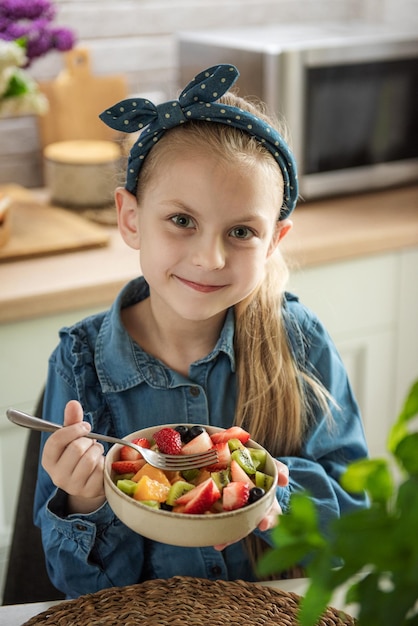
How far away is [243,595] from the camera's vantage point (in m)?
0.93

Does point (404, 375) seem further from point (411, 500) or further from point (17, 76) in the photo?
point (411, 500)

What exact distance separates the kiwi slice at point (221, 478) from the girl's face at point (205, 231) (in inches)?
10.0

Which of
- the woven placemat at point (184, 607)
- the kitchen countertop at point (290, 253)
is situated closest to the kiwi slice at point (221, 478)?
the woven placemat at point (184, 607)

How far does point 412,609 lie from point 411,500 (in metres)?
0.08

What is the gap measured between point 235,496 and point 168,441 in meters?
0.11

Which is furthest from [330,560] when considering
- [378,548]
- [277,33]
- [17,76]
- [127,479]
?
[277,33]

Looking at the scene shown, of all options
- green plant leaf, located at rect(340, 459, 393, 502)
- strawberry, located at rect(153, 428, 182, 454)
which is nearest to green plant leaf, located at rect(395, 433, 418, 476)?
green plant leaf, located at rect(340, 459, 393, 502)

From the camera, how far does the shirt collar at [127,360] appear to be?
47.4 inches

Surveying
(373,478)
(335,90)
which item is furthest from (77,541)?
(335,90)

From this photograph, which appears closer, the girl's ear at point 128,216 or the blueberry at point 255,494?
the blueberry at point 255,494

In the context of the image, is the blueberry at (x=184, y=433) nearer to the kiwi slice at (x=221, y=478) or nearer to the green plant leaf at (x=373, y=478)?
the kiwi slice at (x=221, y=478)

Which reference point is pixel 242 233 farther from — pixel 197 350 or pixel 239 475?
pixel 239 475

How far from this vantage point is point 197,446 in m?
0.92

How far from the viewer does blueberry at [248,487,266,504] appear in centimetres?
85
